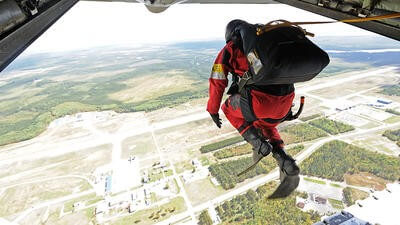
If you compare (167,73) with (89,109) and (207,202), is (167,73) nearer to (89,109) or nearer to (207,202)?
(89,109)

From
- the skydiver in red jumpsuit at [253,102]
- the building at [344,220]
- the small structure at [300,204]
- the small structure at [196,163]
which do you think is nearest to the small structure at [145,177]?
the small structure at [196,163]

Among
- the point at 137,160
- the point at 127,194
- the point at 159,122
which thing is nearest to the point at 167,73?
the point at 159,122

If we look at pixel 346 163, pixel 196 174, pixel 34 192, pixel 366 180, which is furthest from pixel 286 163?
pixel 34 192

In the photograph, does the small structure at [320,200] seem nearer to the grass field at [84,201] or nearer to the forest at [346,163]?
the forest at [346,163]

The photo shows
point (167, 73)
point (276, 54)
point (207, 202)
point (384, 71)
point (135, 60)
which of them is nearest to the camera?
point (276, 54)

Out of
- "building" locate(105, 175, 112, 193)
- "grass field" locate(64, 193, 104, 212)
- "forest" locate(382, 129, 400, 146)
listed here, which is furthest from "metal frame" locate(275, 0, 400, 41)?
"forest" locate(382, 129, 400, 146)

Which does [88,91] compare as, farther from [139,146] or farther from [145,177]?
[145,177]

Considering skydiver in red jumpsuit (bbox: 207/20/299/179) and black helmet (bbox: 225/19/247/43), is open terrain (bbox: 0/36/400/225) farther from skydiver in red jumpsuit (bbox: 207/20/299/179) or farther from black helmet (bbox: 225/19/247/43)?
black helmet (bbox: 225/19/247/43)
